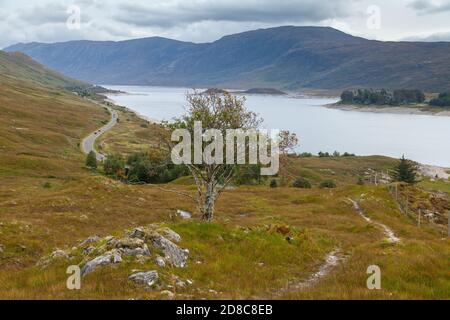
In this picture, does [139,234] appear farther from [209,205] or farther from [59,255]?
[209,205]

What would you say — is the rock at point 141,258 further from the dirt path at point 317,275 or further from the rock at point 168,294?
the dirt path at point 317,275

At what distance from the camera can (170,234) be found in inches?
834

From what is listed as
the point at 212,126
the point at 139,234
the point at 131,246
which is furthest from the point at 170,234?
the point at 212,126

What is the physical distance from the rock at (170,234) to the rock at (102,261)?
4.04m

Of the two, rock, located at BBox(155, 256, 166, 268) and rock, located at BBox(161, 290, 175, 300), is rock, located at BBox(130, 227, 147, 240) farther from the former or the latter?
rock, located at BBox(161, 290, 175, 300)

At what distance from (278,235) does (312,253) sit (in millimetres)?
2036

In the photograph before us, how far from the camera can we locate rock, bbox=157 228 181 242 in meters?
21.0

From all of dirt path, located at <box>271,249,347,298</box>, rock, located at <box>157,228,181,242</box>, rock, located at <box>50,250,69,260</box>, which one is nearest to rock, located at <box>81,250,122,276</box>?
rock, located at <box>50,250,69,260</box>

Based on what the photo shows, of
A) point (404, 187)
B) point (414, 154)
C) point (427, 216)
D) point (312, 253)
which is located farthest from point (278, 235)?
point (414, 154)

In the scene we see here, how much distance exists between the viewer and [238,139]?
101ft

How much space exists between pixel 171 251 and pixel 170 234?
7.98 feet

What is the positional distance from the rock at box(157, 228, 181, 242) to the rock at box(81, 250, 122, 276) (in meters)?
4.04
